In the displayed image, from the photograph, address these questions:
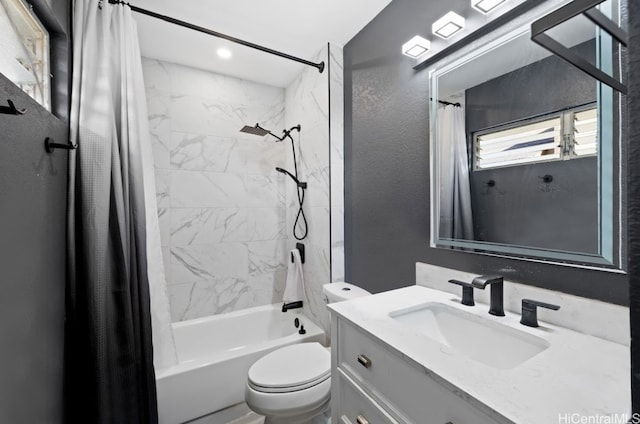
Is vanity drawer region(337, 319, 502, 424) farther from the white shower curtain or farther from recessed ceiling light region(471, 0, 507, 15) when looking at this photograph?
recessed ceiling light region(471, 0, 507, 15)

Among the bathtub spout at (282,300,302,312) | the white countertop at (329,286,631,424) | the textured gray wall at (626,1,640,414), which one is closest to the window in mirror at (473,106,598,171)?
the white countertop at (329,286,631,424)

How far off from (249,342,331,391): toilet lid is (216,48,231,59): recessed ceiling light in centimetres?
215

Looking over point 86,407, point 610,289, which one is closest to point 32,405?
point 86,407

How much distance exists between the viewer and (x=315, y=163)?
217 centimetres

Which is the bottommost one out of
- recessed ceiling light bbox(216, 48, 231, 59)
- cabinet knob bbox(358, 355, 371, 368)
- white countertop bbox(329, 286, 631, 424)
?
cabinet knob bbox(358, 355, 371, 368)

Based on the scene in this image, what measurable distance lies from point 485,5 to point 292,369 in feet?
6.06

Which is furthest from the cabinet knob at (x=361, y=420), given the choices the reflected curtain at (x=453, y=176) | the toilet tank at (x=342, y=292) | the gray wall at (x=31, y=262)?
the gray wall at (x=31, y=262)

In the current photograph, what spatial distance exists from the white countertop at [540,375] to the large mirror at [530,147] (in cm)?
25

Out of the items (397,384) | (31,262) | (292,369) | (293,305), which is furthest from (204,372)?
(397,384)

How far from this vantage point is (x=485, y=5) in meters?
1.04

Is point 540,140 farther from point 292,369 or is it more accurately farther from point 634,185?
point 292,369

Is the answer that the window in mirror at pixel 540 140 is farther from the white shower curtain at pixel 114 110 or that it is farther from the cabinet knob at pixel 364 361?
the white shower curtain at pixel 114 110

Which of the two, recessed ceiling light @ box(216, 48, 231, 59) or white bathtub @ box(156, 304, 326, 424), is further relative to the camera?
recessed ceiling light @ box(216, 48, 231, 59)

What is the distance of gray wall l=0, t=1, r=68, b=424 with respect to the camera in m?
0.71
